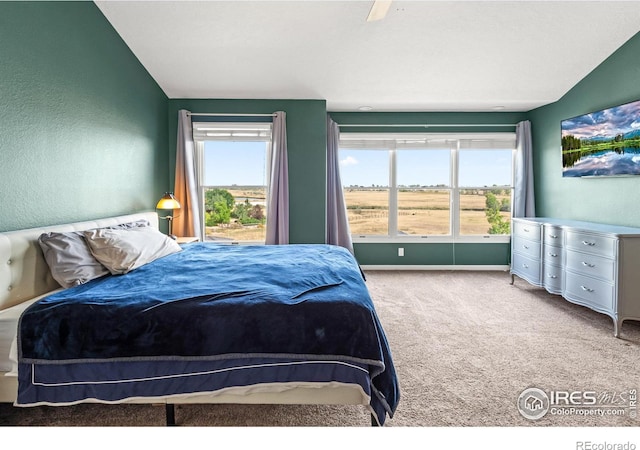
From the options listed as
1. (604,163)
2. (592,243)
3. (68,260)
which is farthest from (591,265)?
(68,260)

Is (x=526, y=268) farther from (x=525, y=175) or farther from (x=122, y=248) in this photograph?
(x=122, y=248)

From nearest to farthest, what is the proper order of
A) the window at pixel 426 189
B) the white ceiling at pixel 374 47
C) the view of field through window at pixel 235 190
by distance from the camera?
the white ceiling at pixel 374 47, the view of field through window at pixel 235 190, the window at pixel 426 189

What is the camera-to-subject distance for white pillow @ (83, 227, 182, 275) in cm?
235

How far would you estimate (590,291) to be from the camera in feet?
10.5

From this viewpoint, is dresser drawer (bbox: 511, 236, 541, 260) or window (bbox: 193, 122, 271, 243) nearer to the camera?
dresser drawer (bbox: 511, 236, 541, 260)

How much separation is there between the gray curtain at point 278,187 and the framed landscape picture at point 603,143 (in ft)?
10.9

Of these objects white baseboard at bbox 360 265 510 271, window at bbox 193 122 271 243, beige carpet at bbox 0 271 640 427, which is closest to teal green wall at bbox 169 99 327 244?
window at bbox 193 122 271 243

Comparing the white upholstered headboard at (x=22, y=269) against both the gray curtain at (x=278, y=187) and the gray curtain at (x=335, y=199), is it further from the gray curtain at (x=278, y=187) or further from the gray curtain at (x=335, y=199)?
the gray curtain at (x=335, y=199)

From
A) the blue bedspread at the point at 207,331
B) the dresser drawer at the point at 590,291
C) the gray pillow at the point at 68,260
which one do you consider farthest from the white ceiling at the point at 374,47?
the blue bedspread at the point at 207,331

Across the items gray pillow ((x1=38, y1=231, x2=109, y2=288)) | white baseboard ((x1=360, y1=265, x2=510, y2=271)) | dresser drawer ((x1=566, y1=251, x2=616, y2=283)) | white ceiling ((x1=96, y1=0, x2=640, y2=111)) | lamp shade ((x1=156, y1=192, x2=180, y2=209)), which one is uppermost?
white ceiling ((x1=96, y1=0, x2=640, y2=111))

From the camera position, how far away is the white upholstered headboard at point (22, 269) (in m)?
1.98

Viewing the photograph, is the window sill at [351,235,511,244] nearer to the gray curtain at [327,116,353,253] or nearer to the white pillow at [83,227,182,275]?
the gray curtain at [327,116,353,253]

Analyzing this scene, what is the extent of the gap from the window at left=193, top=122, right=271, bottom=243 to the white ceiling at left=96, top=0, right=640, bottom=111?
20.8 inches

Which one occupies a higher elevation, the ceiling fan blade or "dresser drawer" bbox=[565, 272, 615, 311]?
the ceiling fan blade
